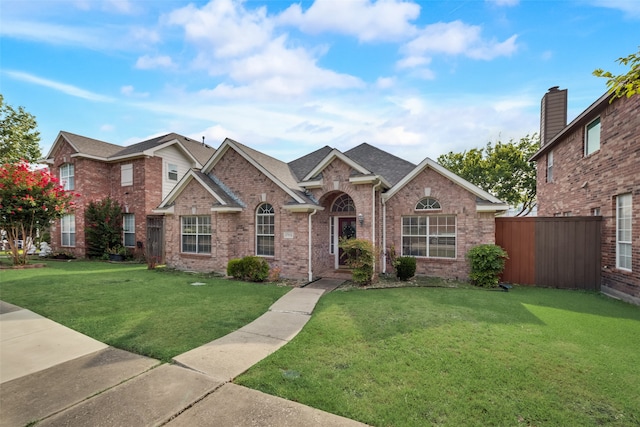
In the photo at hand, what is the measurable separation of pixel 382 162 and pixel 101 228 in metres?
17.1

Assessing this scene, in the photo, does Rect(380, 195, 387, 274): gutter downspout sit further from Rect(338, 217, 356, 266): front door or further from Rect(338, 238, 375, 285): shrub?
Rect(338, 238, 375, 285): shrub

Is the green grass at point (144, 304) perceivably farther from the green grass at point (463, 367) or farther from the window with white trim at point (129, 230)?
the window with white trim at point (129, 230)

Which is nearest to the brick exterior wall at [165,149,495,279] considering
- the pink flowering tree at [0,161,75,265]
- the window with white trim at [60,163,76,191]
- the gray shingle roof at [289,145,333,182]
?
the gray shingle roof at [289,145,333,182]

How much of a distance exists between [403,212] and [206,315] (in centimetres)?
843

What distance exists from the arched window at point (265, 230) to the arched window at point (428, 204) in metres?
6.11

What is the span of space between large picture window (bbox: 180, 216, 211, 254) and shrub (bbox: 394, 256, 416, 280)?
828 cm

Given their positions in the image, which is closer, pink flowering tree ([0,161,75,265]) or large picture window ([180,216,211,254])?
large picture window ([180,216,211,254])

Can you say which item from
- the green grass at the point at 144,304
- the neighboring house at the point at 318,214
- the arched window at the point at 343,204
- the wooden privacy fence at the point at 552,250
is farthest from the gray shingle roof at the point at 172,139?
the wooden privacy fence at the point at 552,250

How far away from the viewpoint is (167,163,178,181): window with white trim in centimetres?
1858

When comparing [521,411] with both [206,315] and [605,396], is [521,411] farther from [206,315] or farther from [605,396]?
[206,315]

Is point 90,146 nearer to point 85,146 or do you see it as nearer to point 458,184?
point 85,146

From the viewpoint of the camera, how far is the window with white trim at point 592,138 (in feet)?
32.8

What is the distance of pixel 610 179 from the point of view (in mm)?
9086

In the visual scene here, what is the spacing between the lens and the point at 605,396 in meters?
3.41
